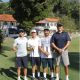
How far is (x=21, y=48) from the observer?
37.6 feet

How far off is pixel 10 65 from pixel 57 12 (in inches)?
2672

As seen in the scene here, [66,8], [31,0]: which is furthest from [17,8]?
[66,8]

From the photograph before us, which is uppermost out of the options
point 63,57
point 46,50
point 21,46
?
point 21,46

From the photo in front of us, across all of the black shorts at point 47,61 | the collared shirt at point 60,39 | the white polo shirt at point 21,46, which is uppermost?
the collared shirt at point 60,39

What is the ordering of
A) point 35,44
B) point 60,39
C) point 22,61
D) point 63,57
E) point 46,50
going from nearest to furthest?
point 60,39
point 63,57
point 46,50
point 35,44
point 22,61

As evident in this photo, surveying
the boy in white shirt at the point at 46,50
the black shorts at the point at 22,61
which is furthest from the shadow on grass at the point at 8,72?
the boy in white shirt at the point at 46,50

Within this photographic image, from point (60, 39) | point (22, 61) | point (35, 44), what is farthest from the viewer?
point (22, 61)

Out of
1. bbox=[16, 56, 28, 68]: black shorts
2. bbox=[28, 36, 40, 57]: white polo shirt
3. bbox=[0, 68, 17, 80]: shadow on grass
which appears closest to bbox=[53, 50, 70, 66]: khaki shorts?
bbox=[28, 36, 40, 57]: white polo shirt

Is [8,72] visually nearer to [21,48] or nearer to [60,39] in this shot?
[21,48]

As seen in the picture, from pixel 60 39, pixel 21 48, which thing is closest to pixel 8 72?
pixel 21 48

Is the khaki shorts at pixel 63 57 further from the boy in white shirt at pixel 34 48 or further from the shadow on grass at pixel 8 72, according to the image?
the shadow on grass at pixel 8 72

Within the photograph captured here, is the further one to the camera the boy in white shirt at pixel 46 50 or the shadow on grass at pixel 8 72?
the shadow on grass at pixel 8 72

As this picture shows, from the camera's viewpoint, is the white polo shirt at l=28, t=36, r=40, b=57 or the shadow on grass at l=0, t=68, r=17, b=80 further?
the shadow on grass at l=0, t=68, r=17, b=80

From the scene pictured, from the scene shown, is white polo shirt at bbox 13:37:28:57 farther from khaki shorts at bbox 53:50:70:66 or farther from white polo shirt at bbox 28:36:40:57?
khaki shorts at bbox 53:50:70:66
